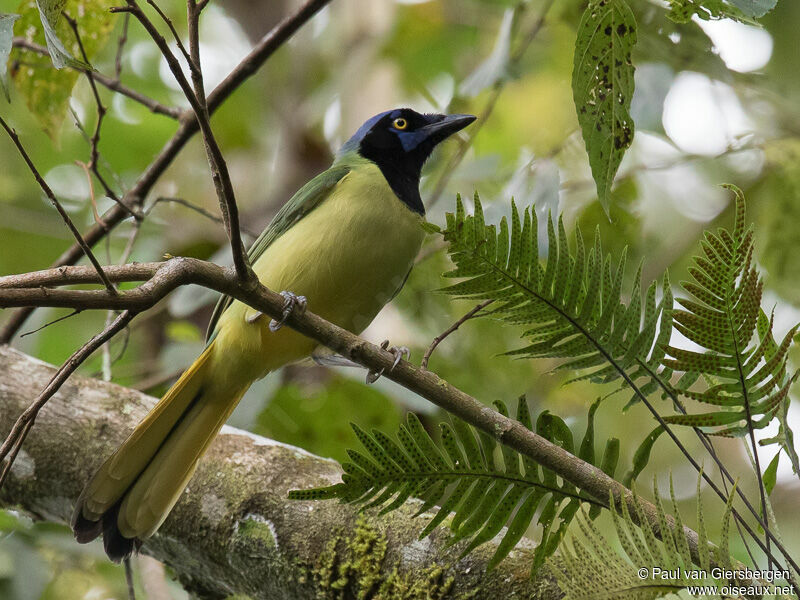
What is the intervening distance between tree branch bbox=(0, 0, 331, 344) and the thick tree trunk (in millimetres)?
397

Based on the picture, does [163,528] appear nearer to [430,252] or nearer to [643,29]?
[430,252]

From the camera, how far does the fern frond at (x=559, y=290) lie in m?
1.71

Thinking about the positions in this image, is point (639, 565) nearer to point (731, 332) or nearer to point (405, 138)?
point (731, 332)

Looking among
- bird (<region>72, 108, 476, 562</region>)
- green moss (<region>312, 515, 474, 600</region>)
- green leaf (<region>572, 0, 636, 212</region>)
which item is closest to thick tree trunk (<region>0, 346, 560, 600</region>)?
green moss (<region>312, 515, 474, 600</region>)

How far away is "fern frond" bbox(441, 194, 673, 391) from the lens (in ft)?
5.61

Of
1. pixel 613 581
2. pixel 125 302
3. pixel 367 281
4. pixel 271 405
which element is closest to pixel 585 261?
pixel 613 581

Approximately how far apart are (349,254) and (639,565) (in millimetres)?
1575

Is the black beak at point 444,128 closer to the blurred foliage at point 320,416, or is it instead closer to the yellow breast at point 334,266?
the yellow breast at point 334,266

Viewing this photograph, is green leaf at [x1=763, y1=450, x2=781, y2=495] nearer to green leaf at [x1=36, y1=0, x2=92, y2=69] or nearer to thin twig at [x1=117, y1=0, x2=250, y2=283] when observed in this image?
thin twig at [x1=117, y1=0, x2=250, y2=283]

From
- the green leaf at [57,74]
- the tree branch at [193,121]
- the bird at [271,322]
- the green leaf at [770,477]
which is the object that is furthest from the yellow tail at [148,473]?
the green leaf at [770,477]

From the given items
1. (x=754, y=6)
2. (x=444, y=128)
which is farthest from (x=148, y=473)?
(x=754, y=6)

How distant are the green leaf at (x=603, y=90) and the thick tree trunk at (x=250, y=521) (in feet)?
3.12

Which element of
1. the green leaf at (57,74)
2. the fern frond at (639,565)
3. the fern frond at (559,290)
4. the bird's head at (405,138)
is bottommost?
the fern frond at (639,565)

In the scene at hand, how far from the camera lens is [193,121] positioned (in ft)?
9.84
